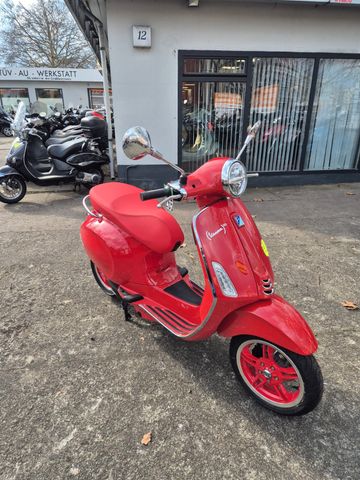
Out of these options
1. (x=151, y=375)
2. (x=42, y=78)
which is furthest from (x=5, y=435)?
(x=42, y=78)

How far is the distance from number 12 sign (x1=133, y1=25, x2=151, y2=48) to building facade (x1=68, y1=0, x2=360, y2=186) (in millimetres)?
15

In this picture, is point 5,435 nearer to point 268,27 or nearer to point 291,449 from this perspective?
point 291,449

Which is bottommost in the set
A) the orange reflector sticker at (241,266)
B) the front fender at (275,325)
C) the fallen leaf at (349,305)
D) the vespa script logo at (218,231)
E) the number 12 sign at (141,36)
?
the fallen leaf at (349,305)

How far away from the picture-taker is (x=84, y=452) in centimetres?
178

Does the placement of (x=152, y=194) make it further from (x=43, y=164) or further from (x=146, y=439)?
(x=43, y=164)

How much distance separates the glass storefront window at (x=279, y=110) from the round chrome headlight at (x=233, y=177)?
17.4 feet

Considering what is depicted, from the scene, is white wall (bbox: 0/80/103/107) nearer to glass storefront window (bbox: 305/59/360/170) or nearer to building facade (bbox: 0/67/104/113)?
building facade (bbox: 0/67/104/113)

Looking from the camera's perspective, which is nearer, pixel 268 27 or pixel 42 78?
pixel 268 27

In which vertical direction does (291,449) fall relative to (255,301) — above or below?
below

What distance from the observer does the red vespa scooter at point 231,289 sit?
1.78 m

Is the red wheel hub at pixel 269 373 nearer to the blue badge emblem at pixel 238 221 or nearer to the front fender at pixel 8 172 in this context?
the blue badge emblem at pixel 238 221

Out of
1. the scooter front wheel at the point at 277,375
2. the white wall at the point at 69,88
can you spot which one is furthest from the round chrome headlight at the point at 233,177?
the white wall at the point at 69,88

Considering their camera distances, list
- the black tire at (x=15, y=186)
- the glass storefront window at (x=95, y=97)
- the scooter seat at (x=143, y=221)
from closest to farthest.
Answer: the scooter seat at (x=143, y=221) → the black tire at (x=15, y=186) → the glass storefront window at (x=95, y=97)

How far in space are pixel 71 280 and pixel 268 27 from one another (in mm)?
5460
